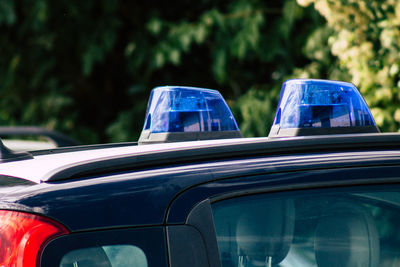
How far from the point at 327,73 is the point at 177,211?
5.40 m

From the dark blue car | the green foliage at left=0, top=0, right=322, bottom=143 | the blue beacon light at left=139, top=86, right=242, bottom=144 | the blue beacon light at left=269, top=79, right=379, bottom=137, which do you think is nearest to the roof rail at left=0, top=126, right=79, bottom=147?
the blue beacon light at left=139, top=86, right=242, bottom=144

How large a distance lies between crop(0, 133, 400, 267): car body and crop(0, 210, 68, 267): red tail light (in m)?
0.01

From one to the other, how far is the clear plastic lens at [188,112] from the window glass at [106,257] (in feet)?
2.32

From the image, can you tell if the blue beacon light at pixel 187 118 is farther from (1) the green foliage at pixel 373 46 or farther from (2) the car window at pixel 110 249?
(1) the green foliage at pixel 373 46

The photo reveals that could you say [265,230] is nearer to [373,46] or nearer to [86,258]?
[86,258]

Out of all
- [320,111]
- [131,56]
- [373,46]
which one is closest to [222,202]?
[320,111]

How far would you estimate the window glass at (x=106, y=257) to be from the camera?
50.0 inches

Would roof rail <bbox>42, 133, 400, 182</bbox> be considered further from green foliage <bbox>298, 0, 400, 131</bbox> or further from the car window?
green foliage <bbox>298, 0, 400, 131</bbox>

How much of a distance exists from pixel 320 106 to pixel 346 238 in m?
0.44

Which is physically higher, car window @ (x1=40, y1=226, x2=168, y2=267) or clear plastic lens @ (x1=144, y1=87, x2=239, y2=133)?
clear plastic lens @ (x1=144, y1=87, x2=239, y2=133)

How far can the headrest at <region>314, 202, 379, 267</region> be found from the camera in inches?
61.9

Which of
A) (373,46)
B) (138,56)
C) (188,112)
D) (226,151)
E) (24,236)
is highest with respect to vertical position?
(138,56)

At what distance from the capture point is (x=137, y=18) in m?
8.20

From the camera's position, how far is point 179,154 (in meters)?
1.49
